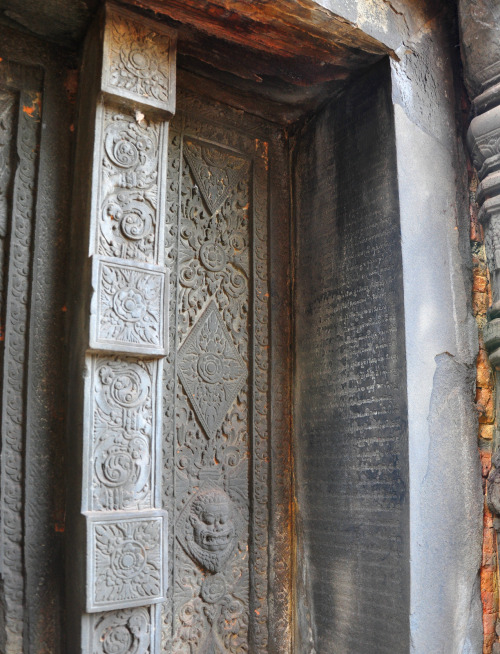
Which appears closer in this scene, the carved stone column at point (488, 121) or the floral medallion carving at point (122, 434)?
the floral medallion carving at point (122, 434)

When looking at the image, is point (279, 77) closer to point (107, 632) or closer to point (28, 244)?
point (28, 244)

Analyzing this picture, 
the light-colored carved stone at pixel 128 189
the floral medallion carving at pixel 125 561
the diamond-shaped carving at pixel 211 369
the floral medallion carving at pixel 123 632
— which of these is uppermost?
the light-colored carved stone at pixel 128 189

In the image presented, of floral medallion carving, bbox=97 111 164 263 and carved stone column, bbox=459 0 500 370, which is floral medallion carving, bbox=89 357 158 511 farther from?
carved stone column, bbox=459 0 500 370

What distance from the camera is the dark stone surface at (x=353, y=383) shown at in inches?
111

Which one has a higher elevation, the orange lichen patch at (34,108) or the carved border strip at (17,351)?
the orange lichen patch at (34,108)

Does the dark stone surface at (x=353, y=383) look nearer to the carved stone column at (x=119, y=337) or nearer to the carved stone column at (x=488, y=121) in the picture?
A: the carved stone column at (x=488, y=121)

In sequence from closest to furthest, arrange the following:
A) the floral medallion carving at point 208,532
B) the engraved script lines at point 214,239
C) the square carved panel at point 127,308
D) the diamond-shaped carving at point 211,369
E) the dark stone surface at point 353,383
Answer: the square carved panel at point 127,308 < the dark stone surface at point 353,383 < the floral medallion carving at point 208,532 < the diamond-shaped carving at point 211,369 < the engraved script lines at point 214,239

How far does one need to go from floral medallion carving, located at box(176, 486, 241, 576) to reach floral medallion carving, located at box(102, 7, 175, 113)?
5.69ft

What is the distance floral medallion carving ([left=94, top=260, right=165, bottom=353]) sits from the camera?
250cm

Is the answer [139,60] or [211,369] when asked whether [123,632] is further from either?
[139,60]

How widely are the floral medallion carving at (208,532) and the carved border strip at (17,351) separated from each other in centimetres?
74

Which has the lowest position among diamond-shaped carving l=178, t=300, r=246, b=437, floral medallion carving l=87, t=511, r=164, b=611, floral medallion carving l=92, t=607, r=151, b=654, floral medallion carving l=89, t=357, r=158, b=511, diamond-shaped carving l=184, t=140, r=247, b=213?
floral medallion carving l=92, t=607, r=151, b=654

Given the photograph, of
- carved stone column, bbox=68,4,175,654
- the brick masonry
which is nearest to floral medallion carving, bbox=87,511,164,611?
carved stone column, bbox=68,4,175,654

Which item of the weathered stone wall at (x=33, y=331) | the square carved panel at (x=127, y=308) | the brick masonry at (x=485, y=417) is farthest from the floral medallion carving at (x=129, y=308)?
the brick masonry at (x=485, y=417)
